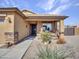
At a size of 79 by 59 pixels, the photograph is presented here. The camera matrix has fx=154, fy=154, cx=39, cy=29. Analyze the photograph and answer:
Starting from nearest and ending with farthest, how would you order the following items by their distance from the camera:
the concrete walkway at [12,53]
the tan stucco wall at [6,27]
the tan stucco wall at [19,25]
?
the concrete walkway at [12,53] → the tan stucco wall at [6,27] → the tan stucco wall at [19,25]

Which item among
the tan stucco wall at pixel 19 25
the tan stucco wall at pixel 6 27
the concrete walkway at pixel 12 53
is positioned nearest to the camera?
the concrete walkway at pixel 12 53

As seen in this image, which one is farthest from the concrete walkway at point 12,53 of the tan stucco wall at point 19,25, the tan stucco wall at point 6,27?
the tan stucco wall at point 19,25

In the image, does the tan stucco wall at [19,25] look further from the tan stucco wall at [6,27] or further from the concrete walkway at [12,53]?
the concrete walkway at [12,53]

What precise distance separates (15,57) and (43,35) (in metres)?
7.92

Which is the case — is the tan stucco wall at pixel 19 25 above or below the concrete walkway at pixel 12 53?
above

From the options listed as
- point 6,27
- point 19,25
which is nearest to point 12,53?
point 6,27

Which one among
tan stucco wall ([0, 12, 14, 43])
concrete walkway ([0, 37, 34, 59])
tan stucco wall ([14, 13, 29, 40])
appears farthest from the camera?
tan stucco wall ([14, 13, 29, 40])

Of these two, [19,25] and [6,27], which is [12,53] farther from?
[19,25]

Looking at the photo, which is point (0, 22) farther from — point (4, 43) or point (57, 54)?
point (57, 54)

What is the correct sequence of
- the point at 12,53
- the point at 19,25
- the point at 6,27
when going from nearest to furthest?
the point at 12,53 → the point at 6,27 → the point at 19,25

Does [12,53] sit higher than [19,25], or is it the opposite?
[19,25]

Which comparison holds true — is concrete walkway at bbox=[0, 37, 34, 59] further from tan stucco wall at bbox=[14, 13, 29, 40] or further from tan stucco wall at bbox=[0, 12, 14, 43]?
tan stucco wall at bbox=[14, 13, 29, 40]

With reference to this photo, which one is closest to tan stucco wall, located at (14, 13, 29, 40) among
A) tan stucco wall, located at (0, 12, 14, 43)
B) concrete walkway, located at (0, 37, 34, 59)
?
tan stucco wall, located at (0, 12, 14, 43)

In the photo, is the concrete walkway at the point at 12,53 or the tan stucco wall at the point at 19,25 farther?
the tan stucco wall at the point at 19,25
